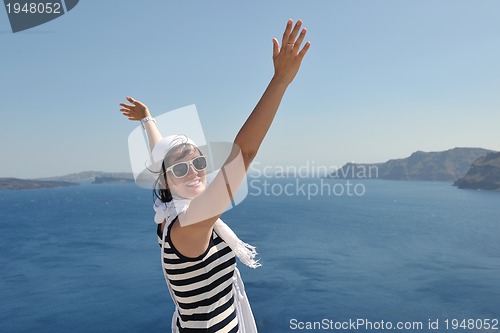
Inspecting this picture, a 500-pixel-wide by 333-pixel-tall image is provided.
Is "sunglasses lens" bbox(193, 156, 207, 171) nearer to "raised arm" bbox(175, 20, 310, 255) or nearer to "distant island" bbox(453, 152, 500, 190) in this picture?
"raised arm" bbox(175, 20, 310, 255)

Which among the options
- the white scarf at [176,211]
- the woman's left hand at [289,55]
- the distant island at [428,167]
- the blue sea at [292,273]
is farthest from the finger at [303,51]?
the distant island at [428,167]

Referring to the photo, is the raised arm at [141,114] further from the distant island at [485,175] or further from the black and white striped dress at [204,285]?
the distant island at [485,175]

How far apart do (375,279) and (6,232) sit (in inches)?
2185

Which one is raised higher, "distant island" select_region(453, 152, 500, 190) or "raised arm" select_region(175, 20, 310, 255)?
"raised arm" select_region(175, 20, 310, 255)

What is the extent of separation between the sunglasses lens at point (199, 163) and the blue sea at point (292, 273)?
2581cm

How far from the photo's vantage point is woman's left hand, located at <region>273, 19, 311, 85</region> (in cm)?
108

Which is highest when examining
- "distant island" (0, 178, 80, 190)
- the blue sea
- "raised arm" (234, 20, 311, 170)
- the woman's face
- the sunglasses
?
"raised arm" (234, 20, 311, 170)

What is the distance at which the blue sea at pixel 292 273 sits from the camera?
2667cm

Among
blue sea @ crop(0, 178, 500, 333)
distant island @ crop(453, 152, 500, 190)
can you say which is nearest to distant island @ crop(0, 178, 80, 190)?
blue sea @ crop(0, 178, 500, 333)

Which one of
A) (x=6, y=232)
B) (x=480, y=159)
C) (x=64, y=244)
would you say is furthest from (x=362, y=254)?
(x=480, y=159)

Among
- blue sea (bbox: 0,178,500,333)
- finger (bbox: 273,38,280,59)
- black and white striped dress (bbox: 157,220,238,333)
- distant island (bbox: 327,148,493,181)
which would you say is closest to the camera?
finger (bbox: 273,38,280,59)

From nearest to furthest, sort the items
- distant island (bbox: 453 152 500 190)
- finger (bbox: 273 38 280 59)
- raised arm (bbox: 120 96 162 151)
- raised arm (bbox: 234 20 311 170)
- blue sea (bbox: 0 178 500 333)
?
1. raised arm (bbox: 234 20 311 170)
2. finger (bbox: 273 38 280 59)
3. raised arm (bbox: 120 96 162 151)
4. blue sea (bbox: 0 178 500 333)
5. distant island (bbox: 453 152 500 190)

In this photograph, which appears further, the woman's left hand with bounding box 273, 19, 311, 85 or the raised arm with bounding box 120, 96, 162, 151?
the raised arm with bounding box 120, 96, 162, 151

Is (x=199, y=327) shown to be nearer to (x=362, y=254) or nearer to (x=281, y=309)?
(x=281, y=309)
